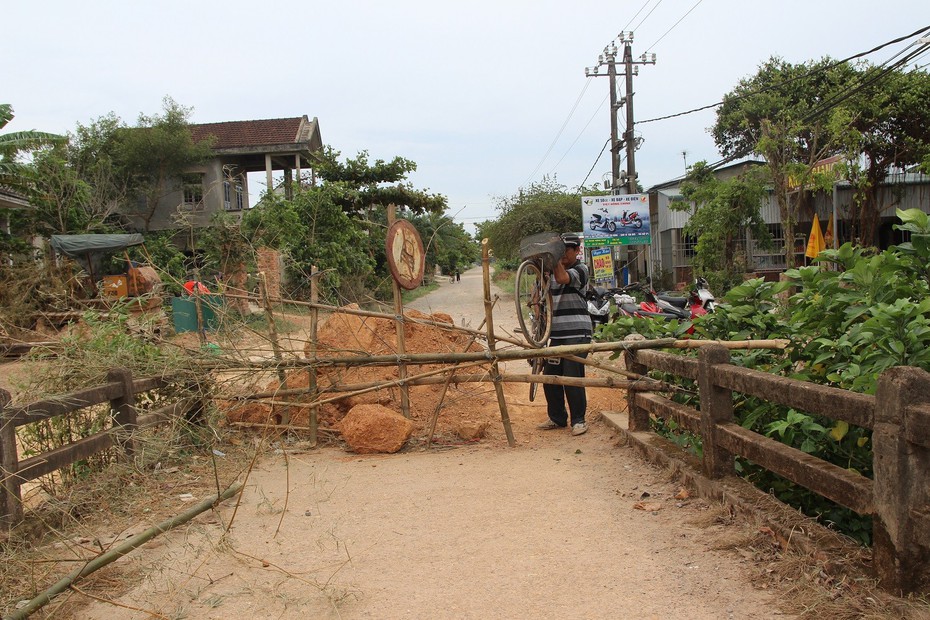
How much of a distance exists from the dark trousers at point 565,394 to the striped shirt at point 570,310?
77 mm

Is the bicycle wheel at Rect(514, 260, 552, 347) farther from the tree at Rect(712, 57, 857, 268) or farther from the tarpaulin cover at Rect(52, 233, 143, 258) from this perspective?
the tarpaulin cover at Rect(52, 233, 143, 258)

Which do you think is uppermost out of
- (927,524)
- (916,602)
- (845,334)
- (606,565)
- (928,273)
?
(928,273)

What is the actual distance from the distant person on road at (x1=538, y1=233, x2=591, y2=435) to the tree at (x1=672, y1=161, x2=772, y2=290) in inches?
580

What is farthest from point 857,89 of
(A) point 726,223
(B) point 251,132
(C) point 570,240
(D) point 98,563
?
(B) point 251,132

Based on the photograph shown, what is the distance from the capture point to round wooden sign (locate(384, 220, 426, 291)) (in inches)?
249

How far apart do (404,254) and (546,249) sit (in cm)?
137

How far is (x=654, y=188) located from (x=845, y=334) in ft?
81.4

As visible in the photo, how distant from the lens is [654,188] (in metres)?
27.3

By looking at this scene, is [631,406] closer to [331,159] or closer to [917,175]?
[331,159]

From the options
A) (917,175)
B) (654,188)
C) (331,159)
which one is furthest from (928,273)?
(654,188)

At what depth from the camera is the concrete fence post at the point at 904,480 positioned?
2.52 meters

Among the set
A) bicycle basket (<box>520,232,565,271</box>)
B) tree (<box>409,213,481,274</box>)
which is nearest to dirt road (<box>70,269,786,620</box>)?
bicycle basket (<box>520,232,565,271</box>)

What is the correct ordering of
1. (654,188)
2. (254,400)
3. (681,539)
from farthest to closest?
1. (654,188)
2. (254,400)
3. (681,539)

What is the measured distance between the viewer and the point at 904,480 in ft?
8.35
